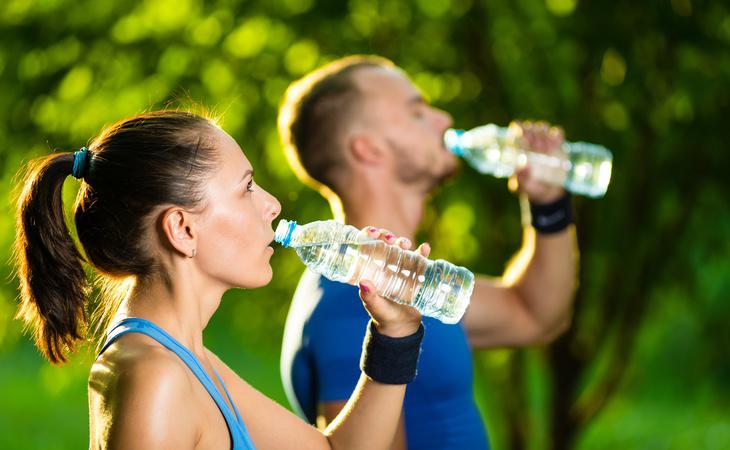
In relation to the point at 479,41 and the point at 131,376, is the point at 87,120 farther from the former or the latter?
the point at 131,376

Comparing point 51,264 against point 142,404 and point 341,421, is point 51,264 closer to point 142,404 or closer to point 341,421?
point 142,404

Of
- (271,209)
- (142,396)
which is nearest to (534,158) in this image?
(271,209)

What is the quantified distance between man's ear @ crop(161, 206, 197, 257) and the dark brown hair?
0.02 meters

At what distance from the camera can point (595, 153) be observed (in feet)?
11.1

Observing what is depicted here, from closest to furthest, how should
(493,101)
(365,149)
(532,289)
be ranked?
(365,149) < (532,289) < (493,101)

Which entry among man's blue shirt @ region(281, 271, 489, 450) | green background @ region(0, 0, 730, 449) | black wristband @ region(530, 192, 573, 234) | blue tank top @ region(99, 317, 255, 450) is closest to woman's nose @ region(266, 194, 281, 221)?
blue tank top @ region(99, 317, 255, 450)

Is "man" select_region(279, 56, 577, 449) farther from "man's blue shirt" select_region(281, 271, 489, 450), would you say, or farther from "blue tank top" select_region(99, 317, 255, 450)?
"blue tank top" select_region(99, 317, 255, 450)

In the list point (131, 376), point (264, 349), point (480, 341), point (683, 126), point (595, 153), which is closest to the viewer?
point (131, 376)

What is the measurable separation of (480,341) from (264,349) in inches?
92.6

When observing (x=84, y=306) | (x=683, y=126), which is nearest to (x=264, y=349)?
(x=683, y=126)

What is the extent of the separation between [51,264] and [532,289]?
173 centimetres

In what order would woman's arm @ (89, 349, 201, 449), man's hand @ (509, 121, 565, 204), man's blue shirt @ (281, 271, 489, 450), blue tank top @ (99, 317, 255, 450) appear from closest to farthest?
1. woman's arm @ (89, 349, 201, 449)
2. blue tank top @ (99, 317, 255, 450)
3. man's blue shirt @ (281, 271, 489, 450)
4. man's hand @ (509, 121, 565, 204)

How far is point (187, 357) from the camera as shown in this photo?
171 cm

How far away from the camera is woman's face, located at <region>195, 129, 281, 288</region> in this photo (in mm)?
1800
